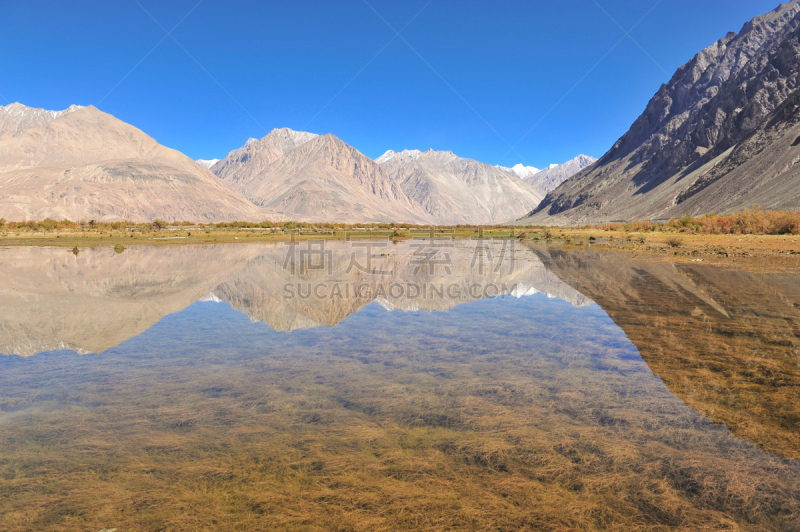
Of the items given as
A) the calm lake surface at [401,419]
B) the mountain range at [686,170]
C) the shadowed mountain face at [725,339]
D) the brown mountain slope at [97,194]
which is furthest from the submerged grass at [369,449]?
the brown mountain slope at [97,194]

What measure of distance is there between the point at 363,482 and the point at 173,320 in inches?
456

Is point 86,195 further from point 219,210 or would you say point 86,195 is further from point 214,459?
point 214,459

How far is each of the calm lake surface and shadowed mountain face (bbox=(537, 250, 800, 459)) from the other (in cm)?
6

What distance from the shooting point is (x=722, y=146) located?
5379 inches

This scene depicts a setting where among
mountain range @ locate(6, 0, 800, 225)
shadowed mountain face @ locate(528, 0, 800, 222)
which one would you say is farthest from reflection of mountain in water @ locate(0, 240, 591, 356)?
mountain range @ locate(6, 0, 800, 225)

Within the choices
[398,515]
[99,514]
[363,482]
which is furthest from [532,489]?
[99,514]

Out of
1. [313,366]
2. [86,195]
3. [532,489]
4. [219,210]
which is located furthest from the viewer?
[219,210]

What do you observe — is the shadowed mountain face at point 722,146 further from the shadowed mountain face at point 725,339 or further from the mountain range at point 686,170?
the shadowed mountain face at point 725,339

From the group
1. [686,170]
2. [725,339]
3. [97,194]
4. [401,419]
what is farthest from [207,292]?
[97,194]

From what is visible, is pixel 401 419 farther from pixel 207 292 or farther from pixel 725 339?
pixel 207 292

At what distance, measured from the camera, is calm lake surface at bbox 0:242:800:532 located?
461 cm

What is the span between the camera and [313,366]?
9492 mm

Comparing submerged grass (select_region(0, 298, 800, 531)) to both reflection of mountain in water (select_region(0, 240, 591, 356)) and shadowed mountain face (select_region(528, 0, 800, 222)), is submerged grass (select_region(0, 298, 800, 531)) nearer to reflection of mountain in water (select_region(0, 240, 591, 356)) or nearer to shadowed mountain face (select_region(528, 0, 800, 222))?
reflection of mountain in water (select_region(0, 240, 591, 356))

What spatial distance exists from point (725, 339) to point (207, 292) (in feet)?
63.1
